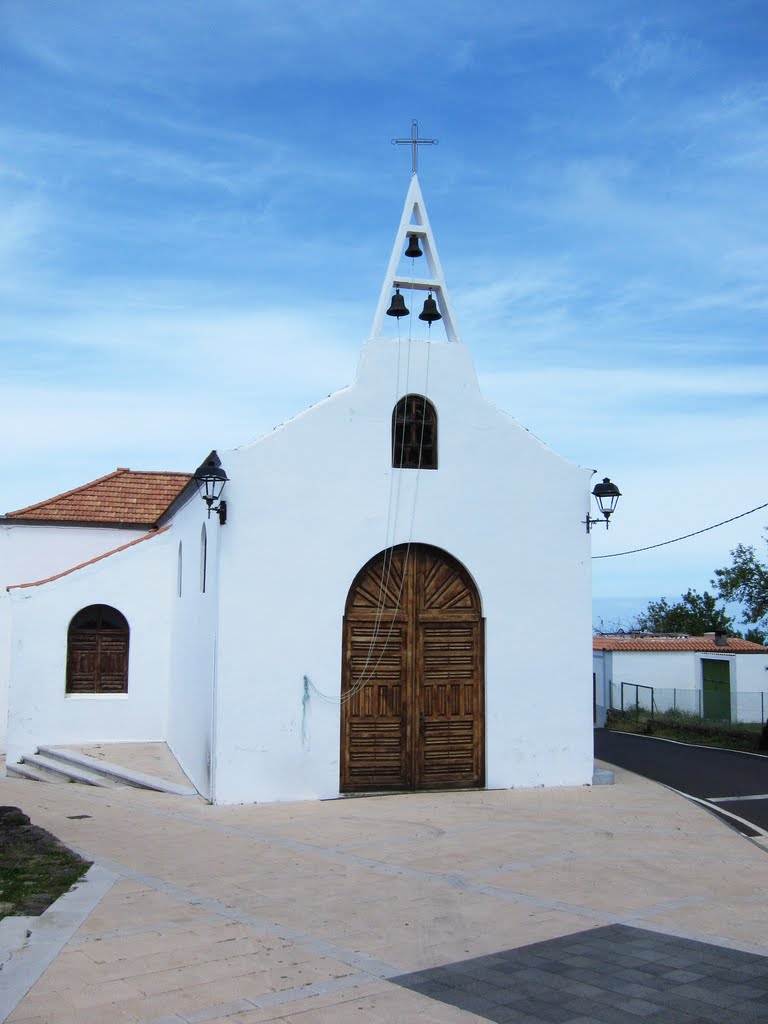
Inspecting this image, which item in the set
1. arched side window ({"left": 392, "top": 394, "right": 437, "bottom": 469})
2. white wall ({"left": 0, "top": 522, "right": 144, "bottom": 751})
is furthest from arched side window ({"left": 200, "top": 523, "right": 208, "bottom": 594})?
white wall ({"left": 0, "top": 522, "right": 144, "bottom": 751})

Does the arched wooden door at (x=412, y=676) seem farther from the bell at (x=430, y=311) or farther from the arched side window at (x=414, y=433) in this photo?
the bell at (x=430, y=311)

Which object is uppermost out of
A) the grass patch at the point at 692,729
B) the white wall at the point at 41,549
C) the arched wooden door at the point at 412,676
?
the white wall at the point at 41,549

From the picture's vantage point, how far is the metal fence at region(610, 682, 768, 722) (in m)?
30.8

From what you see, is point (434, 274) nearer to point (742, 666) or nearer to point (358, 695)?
point (358, 695)

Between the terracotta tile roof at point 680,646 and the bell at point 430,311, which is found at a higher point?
the bell at point 430,311

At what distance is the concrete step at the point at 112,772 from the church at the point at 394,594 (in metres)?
0.41

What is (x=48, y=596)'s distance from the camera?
56.8 feet

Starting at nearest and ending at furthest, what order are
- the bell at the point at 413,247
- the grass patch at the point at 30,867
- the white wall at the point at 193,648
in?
1. the grass patch at the point at 30,867
2. the white wall at the point at 193,648
3. the bell at the point at 413,247

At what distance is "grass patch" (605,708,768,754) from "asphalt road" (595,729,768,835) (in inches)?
31.2

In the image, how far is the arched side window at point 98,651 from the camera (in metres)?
17.5

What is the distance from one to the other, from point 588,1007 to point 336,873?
12.2ft

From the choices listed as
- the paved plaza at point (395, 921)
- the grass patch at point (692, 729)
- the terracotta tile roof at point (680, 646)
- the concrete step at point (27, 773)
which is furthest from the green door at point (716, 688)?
the concrete step at point (27, 773)

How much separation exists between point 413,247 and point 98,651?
9478mm

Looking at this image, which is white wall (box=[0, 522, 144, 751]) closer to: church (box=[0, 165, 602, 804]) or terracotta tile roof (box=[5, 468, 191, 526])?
terracotta tile roof (box=[5, 468, 191, 526])
